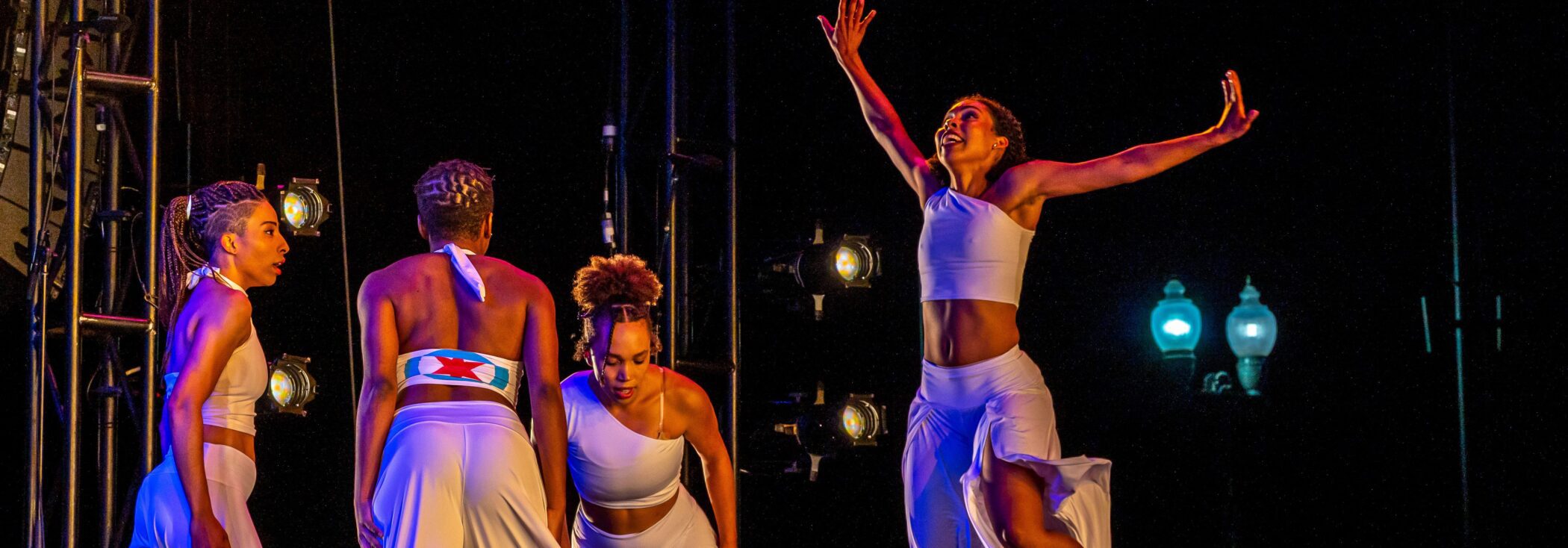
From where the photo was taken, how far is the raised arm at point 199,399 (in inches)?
133

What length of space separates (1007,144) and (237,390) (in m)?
2.36

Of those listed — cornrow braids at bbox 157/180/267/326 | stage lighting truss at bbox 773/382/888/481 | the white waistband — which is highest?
cornrow braids at bbox 157/180/267/326

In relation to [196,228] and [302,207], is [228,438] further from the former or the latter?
[302,207]

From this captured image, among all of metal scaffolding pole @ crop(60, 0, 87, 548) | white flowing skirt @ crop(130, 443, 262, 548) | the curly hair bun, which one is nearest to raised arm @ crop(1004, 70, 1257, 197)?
the curly hair bun

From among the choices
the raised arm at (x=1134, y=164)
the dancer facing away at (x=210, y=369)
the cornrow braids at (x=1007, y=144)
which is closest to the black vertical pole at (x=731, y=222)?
the cornrow braids at (x=1007, y=144)

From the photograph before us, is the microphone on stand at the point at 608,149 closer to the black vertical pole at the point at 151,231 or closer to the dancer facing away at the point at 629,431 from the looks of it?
the dancer facing away at the point at 629,431

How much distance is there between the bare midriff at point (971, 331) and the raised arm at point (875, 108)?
50 centimetres

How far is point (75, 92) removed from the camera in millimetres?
4570

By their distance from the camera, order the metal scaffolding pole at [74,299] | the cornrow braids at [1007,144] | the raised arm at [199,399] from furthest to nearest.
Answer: the metal scaffolding pole at [74,299] < the cornrow braids at [1007,144] < the raised arm at [199,399]

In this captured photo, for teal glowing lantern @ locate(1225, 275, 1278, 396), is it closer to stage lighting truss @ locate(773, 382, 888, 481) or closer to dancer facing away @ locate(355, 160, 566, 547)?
stage lighting truss @ locate(773, 382, 888, 481)

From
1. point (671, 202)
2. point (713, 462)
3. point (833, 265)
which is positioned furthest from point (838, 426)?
point (713, 462)

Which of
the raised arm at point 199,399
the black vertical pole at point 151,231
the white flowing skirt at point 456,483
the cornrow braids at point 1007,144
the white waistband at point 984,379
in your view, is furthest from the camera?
the black vertical pole at point 151,231

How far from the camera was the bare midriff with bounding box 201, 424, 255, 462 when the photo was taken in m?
3.66

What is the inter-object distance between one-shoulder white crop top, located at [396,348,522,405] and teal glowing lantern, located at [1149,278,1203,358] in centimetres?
512
